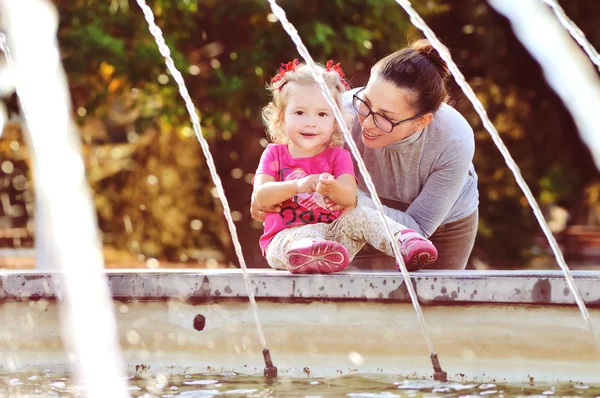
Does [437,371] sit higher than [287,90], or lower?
lower

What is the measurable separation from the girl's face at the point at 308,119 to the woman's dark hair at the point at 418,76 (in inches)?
11.2

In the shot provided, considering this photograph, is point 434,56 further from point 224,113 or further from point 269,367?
point 224,113

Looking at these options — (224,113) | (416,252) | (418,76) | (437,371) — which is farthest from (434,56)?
(224,113)

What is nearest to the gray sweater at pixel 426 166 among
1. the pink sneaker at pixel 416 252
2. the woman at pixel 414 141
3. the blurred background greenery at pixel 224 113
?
the woman at pixel 414 141

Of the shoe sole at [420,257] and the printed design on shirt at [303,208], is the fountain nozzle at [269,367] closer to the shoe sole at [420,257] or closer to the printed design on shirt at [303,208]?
the shoe sole at [420,257]

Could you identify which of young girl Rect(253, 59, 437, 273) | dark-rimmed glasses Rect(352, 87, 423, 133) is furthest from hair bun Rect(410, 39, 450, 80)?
young girl Rect(253, 59, 437, 273)

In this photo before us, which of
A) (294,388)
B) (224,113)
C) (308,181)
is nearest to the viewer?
(294,388)

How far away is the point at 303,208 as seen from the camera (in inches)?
167

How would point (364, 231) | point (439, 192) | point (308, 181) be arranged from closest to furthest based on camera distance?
point (308, 181) < point (364, 231) < point (439, 192)

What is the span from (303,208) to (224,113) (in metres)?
6.65

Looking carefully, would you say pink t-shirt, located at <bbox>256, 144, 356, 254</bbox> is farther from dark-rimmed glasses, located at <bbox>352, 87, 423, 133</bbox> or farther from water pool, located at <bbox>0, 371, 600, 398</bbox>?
water pool, located at <bbox>0, 371, 600, 398</bbox>

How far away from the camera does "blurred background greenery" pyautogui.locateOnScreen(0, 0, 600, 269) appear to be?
33.8 ft

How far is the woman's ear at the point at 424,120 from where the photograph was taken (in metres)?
4.34

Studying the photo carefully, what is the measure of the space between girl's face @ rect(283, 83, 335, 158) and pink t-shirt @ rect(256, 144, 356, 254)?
62 mm
